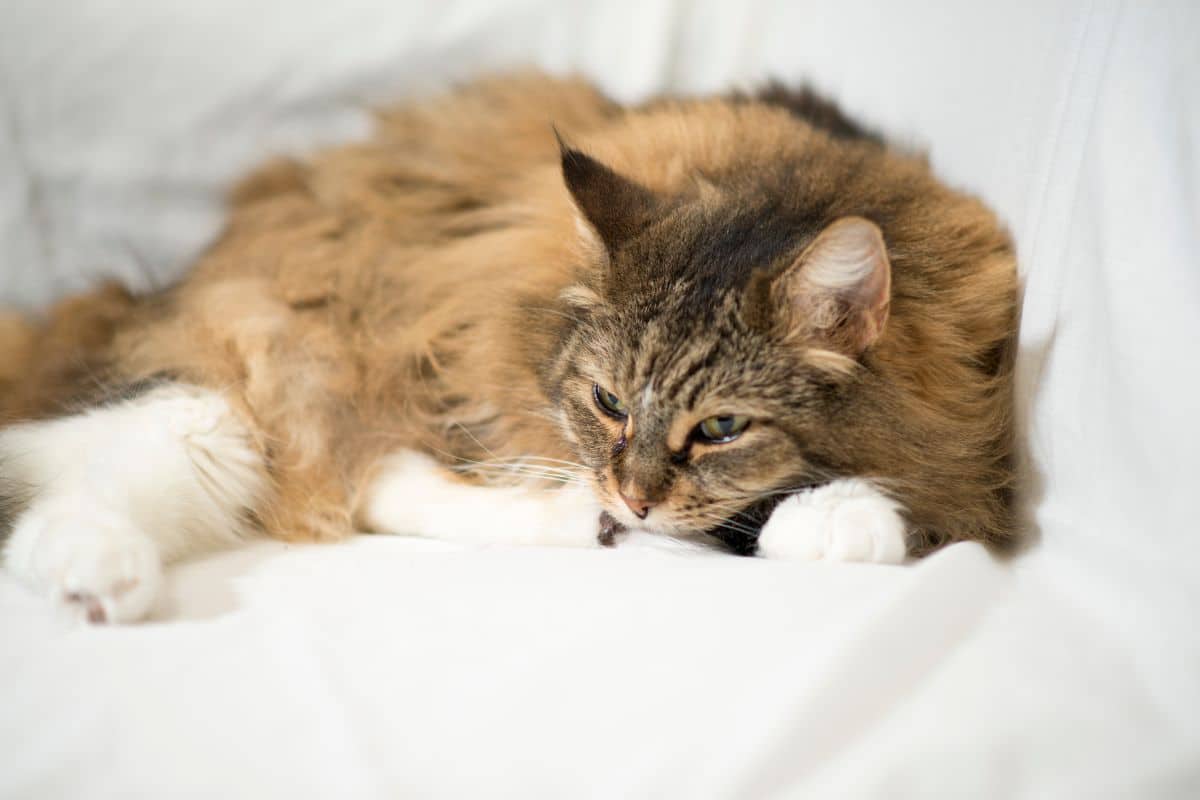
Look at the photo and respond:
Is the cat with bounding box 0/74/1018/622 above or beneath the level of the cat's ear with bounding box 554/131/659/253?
beneath

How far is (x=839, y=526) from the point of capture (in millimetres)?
1121

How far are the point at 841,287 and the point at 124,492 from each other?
101cm

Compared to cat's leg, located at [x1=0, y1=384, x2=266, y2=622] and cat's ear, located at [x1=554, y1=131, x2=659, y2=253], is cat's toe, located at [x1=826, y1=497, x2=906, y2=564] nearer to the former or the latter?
cat's ear, located at [x1=554, y1=131, x2=659, y2=253]

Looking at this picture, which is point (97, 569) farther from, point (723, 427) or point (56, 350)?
point (723, 427)

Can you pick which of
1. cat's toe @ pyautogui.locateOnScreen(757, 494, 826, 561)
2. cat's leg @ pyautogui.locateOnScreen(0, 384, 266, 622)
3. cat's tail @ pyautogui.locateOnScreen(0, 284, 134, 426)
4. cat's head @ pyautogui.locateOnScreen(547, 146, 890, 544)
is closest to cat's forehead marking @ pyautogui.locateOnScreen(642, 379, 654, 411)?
cat's head @ pyautogui.locateOnScreen(547, 146, 890, 544)

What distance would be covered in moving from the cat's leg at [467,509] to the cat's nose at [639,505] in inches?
4.8

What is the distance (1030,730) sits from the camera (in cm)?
83

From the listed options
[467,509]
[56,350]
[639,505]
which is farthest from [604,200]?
[56,350]

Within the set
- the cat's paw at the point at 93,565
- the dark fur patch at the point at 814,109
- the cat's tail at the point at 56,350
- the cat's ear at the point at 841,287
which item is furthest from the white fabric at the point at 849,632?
the cat's tail at the point at 56,350

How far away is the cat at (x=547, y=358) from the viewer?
115cm

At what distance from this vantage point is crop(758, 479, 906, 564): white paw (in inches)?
44.1

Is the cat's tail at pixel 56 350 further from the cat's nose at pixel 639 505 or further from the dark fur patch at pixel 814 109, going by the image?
the dark fur patch at pixel 814 109

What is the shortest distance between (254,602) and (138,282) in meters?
0.99

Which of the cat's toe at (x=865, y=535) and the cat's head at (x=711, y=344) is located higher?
the cat's head at (x=711, y=344)
